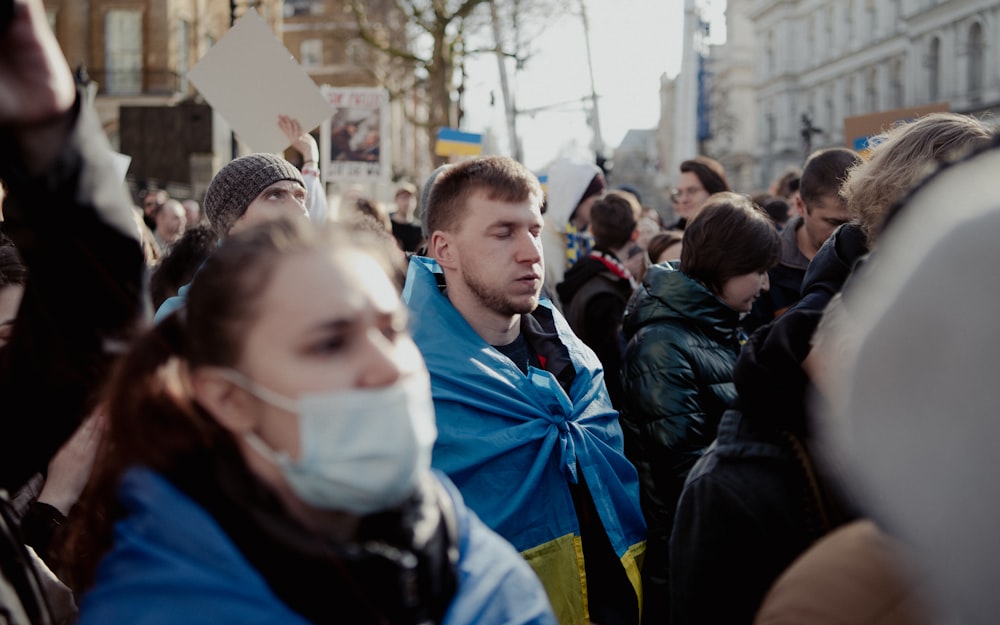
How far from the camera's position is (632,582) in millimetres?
3564

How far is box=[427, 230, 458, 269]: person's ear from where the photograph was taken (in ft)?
12.5

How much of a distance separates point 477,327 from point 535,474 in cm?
60

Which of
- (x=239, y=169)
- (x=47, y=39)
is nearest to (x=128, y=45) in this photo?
(x=239, y=169)

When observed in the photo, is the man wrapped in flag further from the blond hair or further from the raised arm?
the raised arm

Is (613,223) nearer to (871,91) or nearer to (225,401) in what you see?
(225,401)

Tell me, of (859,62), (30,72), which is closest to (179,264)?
(30,72)

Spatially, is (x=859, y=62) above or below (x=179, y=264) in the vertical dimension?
above

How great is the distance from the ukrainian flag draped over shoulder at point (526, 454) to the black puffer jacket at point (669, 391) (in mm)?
218

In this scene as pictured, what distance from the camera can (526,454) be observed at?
353 cm

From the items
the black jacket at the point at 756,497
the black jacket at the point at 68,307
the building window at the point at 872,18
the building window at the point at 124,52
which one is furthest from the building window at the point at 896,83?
the black jacket at the point at 68,307

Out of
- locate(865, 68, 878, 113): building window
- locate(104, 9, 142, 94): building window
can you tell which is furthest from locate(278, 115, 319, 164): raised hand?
locate(865, 68, 878, 113): building window

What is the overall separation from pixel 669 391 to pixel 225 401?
92.1 inches

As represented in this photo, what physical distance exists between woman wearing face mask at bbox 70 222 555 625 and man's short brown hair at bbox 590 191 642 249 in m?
4.89

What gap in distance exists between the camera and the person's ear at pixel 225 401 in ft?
6.06
